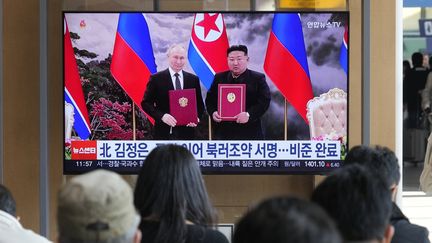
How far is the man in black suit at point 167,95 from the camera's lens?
256 inches

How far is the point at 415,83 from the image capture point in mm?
11656

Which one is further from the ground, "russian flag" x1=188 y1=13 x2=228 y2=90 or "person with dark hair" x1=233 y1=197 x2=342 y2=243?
"russian flag" x1=188 y1=13 x2=228 y2=90

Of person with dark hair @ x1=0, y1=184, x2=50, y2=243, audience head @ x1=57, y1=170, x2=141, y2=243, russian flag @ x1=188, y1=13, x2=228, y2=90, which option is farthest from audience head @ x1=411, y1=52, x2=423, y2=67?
audience head @ x1=57, y1=170, x2=141, y2=243

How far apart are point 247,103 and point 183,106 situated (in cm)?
50

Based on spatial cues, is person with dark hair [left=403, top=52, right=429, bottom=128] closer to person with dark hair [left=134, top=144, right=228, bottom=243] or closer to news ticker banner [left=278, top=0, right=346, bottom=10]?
news ticker banner [left=278, top=0, right=346, bottom=10]

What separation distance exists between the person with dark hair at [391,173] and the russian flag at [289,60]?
275 cm

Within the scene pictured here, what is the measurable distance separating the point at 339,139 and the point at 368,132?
0.78 feet

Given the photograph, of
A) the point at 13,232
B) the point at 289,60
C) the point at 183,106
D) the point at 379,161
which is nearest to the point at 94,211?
the point at 13,232

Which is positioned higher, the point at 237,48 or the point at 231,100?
the point at 237,48

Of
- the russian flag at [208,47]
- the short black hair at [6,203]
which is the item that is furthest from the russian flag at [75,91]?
the short black hair at [6,203]

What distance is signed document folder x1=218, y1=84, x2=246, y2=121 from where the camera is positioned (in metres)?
6.52

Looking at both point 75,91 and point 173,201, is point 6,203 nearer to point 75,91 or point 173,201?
point 173,201

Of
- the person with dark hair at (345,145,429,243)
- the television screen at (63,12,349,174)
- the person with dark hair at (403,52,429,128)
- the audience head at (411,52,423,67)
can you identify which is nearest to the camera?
the person with dark hair at (345,145,429,243)

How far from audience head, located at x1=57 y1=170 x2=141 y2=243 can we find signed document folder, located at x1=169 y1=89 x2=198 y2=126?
14.1 ft
